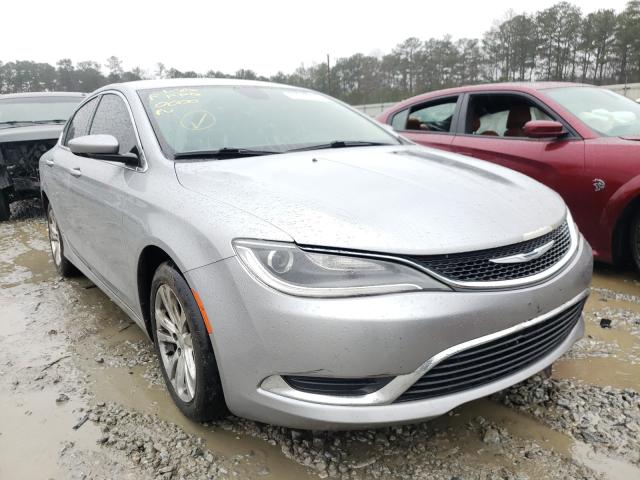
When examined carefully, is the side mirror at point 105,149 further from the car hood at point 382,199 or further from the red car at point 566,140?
the red car at point 566,140

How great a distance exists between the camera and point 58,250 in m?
4.21

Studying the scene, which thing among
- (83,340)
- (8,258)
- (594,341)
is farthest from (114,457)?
(8,258)

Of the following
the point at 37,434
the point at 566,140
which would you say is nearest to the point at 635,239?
the point at 566,140

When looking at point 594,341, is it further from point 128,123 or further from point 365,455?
point 128,123

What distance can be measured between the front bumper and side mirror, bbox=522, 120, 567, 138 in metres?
2.40

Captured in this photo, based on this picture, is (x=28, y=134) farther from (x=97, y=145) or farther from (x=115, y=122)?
(x=97, y=145)

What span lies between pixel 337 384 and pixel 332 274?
1.16ft

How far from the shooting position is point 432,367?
1.59 meters

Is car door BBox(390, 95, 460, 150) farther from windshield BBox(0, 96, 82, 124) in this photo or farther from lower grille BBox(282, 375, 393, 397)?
windshield BBox(0, 96, 82, 124)

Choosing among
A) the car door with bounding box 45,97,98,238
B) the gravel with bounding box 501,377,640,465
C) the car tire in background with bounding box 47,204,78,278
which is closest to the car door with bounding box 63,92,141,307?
the car door with bounding box 45,97,98,238

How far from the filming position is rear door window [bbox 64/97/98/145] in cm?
351

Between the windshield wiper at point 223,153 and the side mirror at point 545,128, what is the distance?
7.28 ft

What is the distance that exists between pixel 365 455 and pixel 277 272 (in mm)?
825

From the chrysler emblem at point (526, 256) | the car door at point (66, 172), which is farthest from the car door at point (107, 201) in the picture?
the chrysler emblem at point (526, 256)
